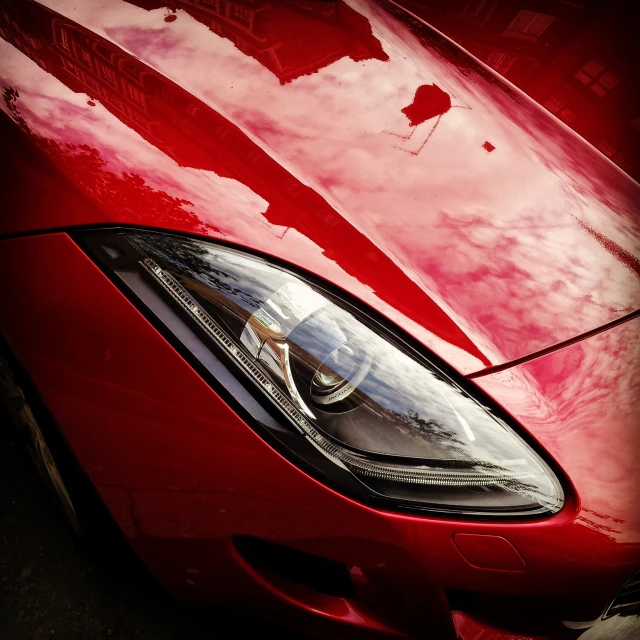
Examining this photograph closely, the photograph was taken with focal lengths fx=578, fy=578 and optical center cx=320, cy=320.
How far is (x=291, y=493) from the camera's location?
995 millimetres

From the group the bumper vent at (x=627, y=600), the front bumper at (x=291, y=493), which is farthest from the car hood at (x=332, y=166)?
the bumper vent at (x=627, y=600)

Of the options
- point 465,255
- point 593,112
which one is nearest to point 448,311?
point 465,255

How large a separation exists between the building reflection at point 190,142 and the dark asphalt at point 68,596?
891mm

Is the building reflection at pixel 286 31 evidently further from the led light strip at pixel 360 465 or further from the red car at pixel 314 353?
the led light strip at pixel 360 465

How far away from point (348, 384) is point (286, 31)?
1039 millimetres

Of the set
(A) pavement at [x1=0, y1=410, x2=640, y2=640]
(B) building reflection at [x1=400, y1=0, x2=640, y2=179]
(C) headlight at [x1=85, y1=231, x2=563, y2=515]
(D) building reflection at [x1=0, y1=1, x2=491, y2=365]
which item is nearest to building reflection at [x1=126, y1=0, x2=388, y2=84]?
(D) building reflection at [x1=0, y1=1, x2=491, y2=365]

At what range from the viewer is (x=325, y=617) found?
1107mm

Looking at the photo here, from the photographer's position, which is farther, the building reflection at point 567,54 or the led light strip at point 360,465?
the building reflection at point 567,54

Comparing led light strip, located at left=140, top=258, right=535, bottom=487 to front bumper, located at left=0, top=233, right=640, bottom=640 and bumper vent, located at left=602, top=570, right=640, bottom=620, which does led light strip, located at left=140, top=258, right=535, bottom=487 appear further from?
bumper vent, located at left=602, top=570, right=640, bottom=620

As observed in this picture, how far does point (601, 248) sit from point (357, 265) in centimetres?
61

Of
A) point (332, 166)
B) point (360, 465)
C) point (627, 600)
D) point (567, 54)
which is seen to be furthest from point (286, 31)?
point (627, 600)

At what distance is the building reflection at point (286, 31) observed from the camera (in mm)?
1463

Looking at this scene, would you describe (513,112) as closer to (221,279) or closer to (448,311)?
(448,311)

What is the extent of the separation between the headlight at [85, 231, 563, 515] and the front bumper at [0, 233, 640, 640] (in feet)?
0.15
